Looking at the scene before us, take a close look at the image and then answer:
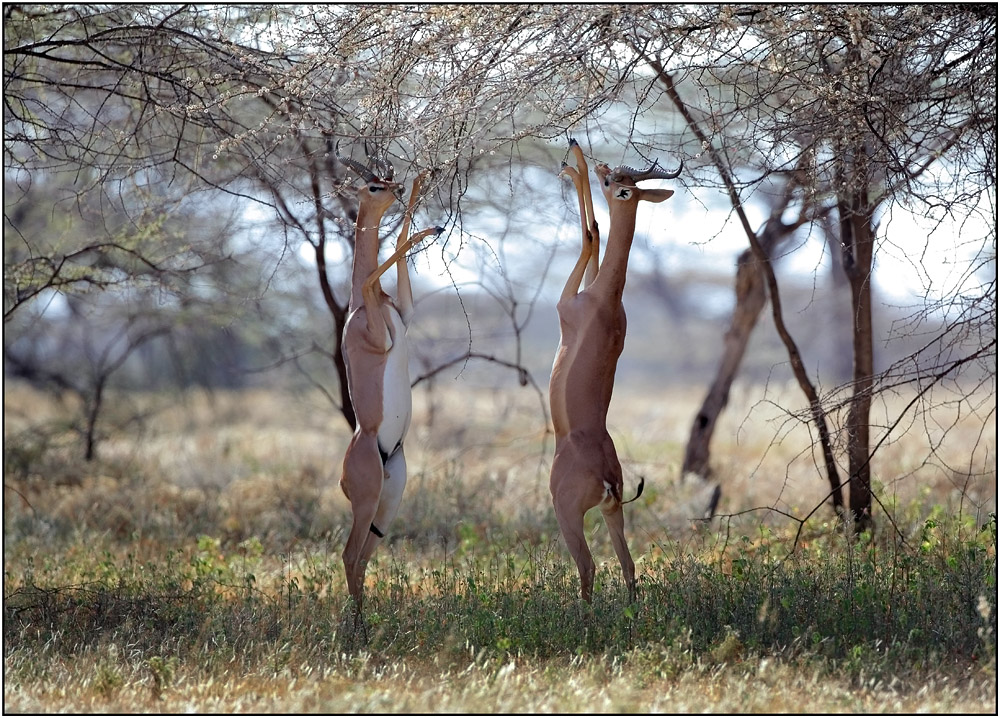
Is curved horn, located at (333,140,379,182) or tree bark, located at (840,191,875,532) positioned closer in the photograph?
curved horn, located at (333,140,379,182)

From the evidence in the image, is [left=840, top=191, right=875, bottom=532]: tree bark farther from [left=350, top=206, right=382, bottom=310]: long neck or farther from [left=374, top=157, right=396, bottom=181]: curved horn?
[left=350, top=206, right=382, bottom=310]: long neck

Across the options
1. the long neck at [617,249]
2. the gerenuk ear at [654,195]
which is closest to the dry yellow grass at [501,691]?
the long neck at [617,249]

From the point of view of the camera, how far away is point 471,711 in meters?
4.43

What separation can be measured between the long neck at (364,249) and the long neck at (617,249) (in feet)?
3.87

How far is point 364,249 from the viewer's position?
5.71 metres

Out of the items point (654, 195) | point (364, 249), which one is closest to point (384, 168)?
point (364, 249)

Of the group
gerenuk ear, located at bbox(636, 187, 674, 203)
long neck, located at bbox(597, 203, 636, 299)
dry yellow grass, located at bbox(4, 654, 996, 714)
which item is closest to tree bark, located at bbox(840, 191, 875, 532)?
gerenuk ear, located at bbox(636, 187, 674, 203)

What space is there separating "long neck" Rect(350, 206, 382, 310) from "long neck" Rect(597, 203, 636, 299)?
1.18m

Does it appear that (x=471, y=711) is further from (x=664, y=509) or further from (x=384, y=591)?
(x=664, y=509)

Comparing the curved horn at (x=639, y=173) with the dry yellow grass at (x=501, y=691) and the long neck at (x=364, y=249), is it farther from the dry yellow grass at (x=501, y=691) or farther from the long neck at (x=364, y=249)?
the dry yellow grass at (x=501, y=691)

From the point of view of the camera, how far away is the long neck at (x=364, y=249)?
5668 mm

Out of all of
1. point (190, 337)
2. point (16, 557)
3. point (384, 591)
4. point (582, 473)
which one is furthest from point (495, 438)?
point (582, 473)

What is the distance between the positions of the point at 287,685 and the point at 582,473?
166 cm

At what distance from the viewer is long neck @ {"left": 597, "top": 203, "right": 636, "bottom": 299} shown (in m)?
5.38
